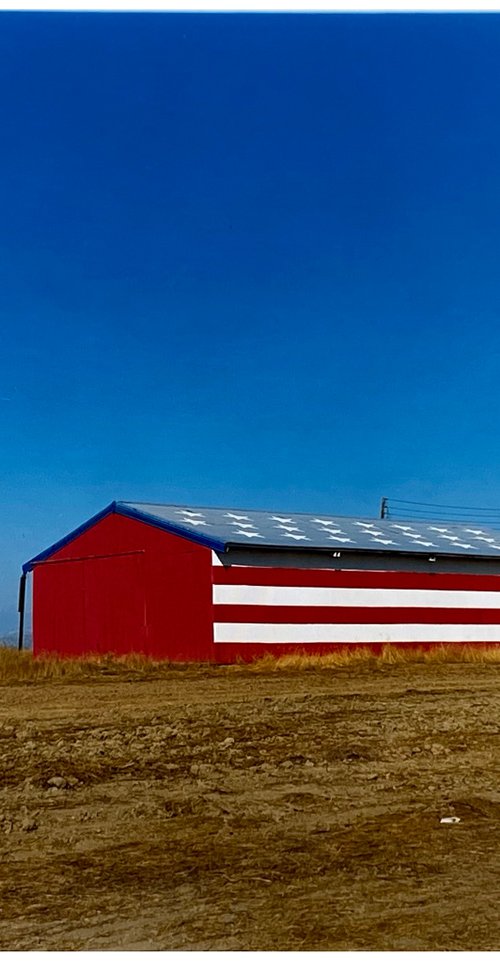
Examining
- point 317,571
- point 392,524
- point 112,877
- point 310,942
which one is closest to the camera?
point 310,942

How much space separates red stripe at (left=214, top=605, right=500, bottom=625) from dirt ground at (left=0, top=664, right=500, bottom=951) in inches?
320

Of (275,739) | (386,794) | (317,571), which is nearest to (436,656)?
(317,571)

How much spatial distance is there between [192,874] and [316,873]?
2.01 feet

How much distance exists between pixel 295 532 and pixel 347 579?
70.2 inches

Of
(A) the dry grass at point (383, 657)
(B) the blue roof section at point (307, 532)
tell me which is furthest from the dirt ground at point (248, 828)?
(B) the blue roof section at point (307, 532)

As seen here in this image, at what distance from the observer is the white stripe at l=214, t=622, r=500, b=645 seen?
18.1 metres

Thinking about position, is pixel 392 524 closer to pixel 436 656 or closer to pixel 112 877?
pixel 436 656

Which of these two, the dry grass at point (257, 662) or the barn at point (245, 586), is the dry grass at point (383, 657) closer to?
the dry grass at point (257, 662)

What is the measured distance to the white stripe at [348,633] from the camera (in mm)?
18062

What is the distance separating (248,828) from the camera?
530 cm

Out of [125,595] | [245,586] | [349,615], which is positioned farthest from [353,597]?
[125,595]

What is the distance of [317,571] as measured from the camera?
19.2 meters

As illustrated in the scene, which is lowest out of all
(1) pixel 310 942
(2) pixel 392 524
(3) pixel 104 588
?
(1) pixel 310 942

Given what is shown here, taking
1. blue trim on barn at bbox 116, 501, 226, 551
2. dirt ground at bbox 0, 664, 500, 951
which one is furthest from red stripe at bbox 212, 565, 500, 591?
dirt ground at bbox 0, 664, 500, 951
